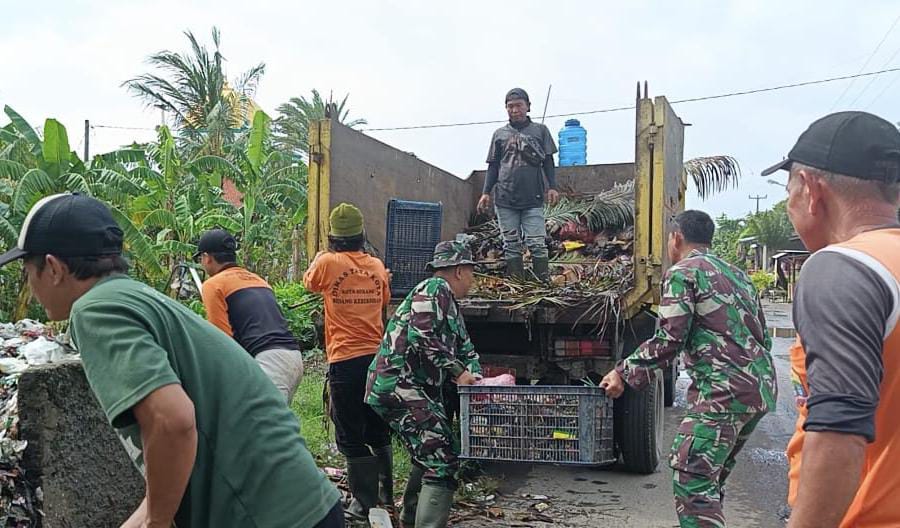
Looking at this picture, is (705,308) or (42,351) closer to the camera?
(705,308)

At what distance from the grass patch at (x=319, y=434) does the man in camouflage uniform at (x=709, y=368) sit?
2.31 m

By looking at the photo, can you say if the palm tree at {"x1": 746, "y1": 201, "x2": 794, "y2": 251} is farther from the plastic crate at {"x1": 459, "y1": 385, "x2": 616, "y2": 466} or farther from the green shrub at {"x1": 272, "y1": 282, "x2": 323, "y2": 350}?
the plastic crate at {"x1": 459, "y1": 385, "x2": 616, "y2": 466}

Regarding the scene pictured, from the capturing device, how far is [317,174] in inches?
→ 223

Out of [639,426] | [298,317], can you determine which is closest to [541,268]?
[639,426]

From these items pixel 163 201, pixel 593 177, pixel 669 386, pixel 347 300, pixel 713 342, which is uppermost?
pixel 593 177

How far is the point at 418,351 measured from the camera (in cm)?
415

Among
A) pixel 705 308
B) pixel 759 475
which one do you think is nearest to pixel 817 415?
pixel 705 308

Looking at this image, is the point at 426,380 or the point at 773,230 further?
the point at 773,230

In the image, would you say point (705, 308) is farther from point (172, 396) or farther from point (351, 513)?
point (172, 396)

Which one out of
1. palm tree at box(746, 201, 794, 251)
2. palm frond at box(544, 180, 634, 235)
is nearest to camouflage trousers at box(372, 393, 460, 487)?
palm frond at box(544, 180, 634, 235)

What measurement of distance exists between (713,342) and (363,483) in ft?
7.37

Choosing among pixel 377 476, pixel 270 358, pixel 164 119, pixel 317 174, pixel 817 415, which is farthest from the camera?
pixel 164 119

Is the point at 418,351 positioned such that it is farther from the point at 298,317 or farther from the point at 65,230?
the point at 298,317

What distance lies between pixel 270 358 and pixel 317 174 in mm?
1977
